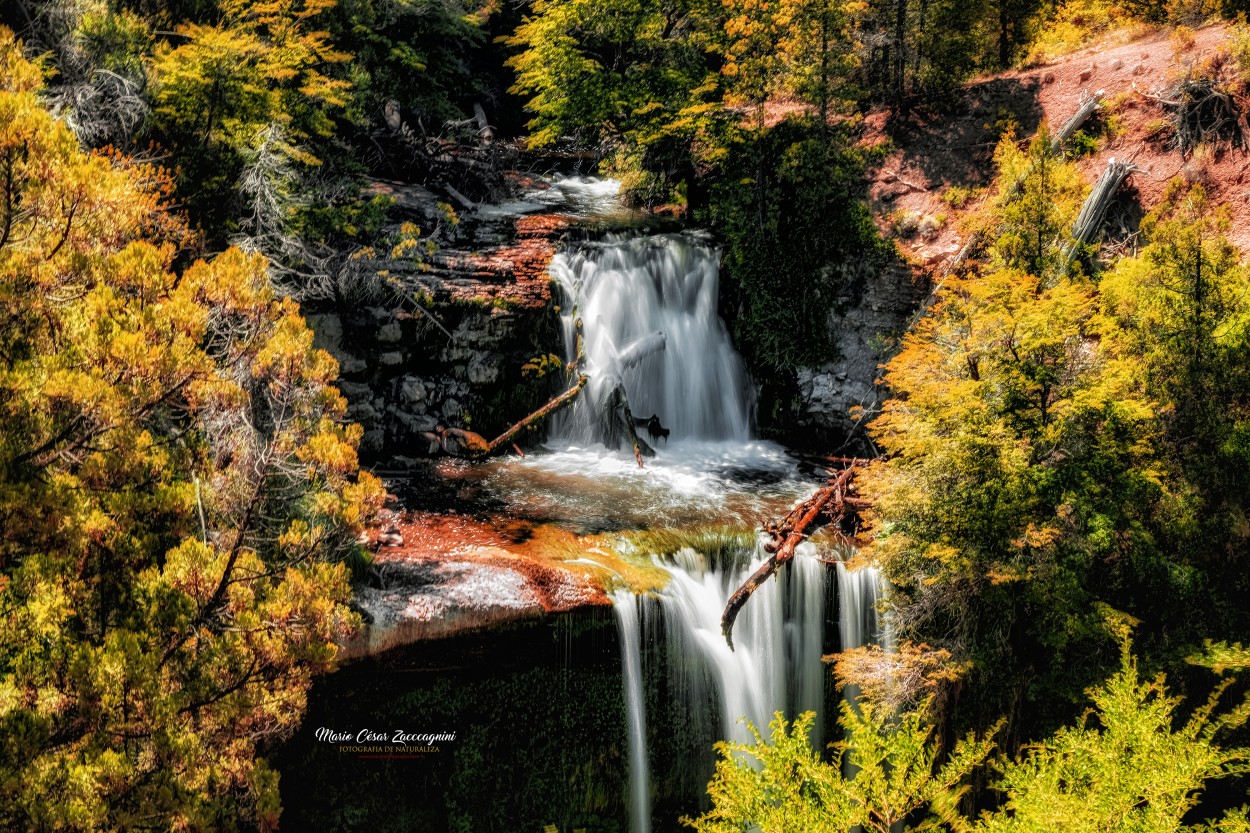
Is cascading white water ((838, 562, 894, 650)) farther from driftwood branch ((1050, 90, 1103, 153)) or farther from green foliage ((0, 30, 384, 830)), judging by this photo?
driftwood branch ((1050, 90, 1103, 153))

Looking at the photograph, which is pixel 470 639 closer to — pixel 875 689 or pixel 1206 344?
pixel 875 689

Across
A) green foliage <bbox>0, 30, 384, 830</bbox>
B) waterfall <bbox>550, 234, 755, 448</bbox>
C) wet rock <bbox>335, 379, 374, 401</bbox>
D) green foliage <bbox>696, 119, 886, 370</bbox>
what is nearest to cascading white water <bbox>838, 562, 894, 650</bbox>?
waterfall <bbox>550, 234, 755, 448</bbox>

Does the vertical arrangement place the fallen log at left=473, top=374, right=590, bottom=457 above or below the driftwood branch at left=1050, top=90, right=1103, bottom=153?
below

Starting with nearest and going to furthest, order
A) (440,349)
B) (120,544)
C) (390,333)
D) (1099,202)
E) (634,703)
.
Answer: (120,544)
(634,703)
(1099,202)
(390,333)
(440,349)

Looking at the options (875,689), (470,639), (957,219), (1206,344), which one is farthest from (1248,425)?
(470,639)

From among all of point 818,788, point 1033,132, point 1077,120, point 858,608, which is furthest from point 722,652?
point 1033,132

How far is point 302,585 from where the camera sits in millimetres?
5453

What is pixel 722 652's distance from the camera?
346 inches

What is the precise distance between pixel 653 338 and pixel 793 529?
5050 mm

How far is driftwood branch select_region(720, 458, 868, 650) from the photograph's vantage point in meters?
8.64

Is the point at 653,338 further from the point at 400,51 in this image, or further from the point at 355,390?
the point at 400,51

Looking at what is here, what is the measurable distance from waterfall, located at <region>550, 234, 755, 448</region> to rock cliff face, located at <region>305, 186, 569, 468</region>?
785 mm

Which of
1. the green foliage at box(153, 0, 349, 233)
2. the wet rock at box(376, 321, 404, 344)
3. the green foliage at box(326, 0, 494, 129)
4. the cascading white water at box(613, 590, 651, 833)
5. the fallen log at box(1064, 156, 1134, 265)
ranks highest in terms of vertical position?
the green foliage at box(326, 0, 494, 129)

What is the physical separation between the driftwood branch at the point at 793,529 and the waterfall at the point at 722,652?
0.70 ft
